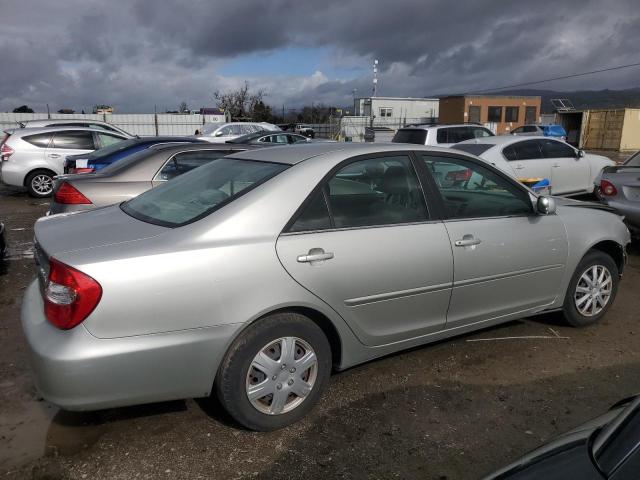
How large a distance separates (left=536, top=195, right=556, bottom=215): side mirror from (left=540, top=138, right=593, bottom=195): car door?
6.60 m

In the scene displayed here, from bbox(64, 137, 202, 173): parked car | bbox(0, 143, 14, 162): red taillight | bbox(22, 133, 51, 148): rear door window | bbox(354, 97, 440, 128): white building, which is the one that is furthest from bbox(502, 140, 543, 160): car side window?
bbox(354, 97, 440, 128): white building

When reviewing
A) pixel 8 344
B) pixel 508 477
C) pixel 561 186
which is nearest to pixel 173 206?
pixel 8 344

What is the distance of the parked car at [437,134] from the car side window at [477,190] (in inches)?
347

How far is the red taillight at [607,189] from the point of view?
6.79 metres

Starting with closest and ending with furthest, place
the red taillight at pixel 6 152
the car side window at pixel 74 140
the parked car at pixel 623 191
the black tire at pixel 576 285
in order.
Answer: the black tire at pixel 576 285 → the parked car at pixel 623 191 → the red taillight at pixel 6 152 → the car side window at pixel 74 140

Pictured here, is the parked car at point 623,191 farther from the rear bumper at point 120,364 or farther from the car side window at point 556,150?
the rear bumper at point 120,364

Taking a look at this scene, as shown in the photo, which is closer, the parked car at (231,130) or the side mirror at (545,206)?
the side mirror at (545,206)

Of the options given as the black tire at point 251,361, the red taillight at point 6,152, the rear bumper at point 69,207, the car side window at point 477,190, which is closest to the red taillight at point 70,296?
the black tire at point 251,361

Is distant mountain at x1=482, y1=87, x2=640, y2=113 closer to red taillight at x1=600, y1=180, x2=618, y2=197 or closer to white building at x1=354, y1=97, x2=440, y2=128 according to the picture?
white building at x1=354, y1=97, x2=440, y2=128

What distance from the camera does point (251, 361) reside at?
9.07 ft

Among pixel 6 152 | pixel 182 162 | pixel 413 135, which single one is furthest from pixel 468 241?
pixel 6 152

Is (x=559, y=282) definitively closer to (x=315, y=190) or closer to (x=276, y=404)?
(x=315, y=190)

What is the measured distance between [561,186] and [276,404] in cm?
888

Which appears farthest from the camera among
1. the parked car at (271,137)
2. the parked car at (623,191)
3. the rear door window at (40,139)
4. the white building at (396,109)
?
the white building at (396,109)
